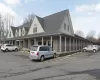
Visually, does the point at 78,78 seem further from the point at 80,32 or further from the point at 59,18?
the point at 80,32

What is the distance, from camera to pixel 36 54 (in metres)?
16.6

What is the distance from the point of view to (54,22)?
2912 cm

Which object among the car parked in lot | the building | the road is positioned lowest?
the road

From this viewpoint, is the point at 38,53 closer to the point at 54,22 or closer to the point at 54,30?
the point at 54,30

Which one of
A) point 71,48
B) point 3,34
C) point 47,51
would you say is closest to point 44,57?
point 47,51

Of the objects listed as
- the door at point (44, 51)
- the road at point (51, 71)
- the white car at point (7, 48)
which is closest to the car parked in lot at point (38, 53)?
the door at point (44, 51)

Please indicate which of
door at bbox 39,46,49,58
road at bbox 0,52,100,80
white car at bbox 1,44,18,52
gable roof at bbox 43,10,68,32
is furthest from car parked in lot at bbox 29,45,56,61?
white car at bbox 1,44,18,52

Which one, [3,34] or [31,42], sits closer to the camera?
[31,42]

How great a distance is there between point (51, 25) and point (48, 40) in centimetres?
307

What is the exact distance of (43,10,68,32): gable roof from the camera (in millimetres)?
27567

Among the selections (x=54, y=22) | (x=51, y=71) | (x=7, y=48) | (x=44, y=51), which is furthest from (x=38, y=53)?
(x=7, y=48)

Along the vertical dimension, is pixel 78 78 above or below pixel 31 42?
below

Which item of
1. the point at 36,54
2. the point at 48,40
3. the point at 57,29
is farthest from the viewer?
the point at 48,40

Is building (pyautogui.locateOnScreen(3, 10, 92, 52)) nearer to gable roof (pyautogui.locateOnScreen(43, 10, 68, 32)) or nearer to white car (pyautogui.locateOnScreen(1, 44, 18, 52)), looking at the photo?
gable roof (pyautogui.locateOnScreen(43, 10, 68, 32))
